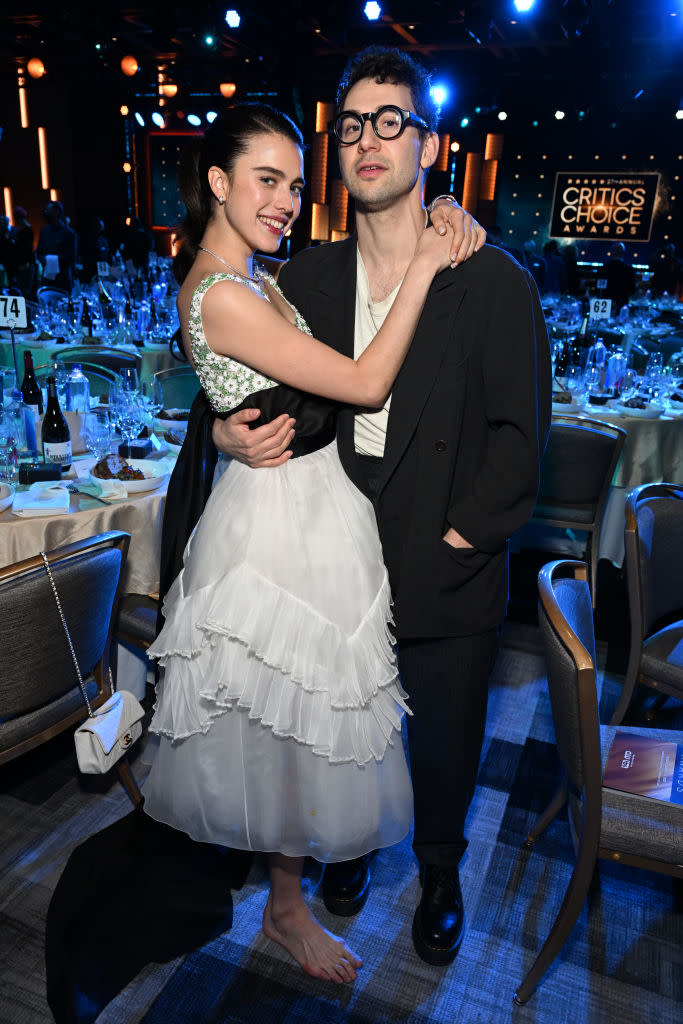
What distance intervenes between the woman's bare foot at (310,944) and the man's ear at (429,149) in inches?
73.6

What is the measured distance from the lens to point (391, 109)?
152cm

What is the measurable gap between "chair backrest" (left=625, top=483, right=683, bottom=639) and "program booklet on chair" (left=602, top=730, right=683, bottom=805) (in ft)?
1.81

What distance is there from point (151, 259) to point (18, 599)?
10525 mm

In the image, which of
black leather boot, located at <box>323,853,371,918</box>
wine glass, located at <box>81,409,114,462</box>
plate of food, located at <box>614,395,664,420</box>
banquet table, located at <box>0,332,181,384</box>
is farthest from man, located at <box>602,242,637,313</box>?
black leather boot, located at <box>323,853,371,918</box>

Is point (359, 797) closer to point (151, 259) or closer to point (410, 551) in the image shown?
point (410, 551)

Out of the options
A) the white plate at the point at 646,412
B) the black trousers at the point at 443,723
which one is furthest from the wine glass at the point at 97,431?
the white plate at the point at 646,412

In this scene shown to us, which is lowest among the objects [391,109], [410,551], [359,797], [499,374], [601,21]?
[359,797]

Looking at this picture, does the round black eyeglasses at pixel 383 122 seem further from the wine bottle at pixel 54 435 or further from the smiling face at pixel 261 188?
the wine bottle at pixel 54 435

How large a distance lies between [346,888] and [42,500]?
59.0 inches

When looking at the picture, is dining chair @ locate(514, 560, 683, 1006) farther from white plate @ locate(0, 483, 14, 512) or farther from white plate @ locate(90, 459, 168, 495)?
white plate @ locate(0, 483, 14, 512)

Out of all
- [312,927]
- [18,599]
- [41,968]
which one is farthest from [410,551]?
[41,968]

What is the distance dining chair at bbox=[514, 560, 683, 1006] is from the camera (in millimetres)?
1408

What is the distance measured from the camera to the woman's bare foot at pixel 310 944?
1.79 meters

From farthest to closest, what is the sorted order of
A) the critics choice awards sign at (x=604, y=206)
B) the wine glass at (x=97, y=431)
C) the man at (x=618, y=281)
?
the critics choice awards sign at (x=604, y=206)
the man at (x=618, y=281)
the wine glass at (x=97, y=431)
